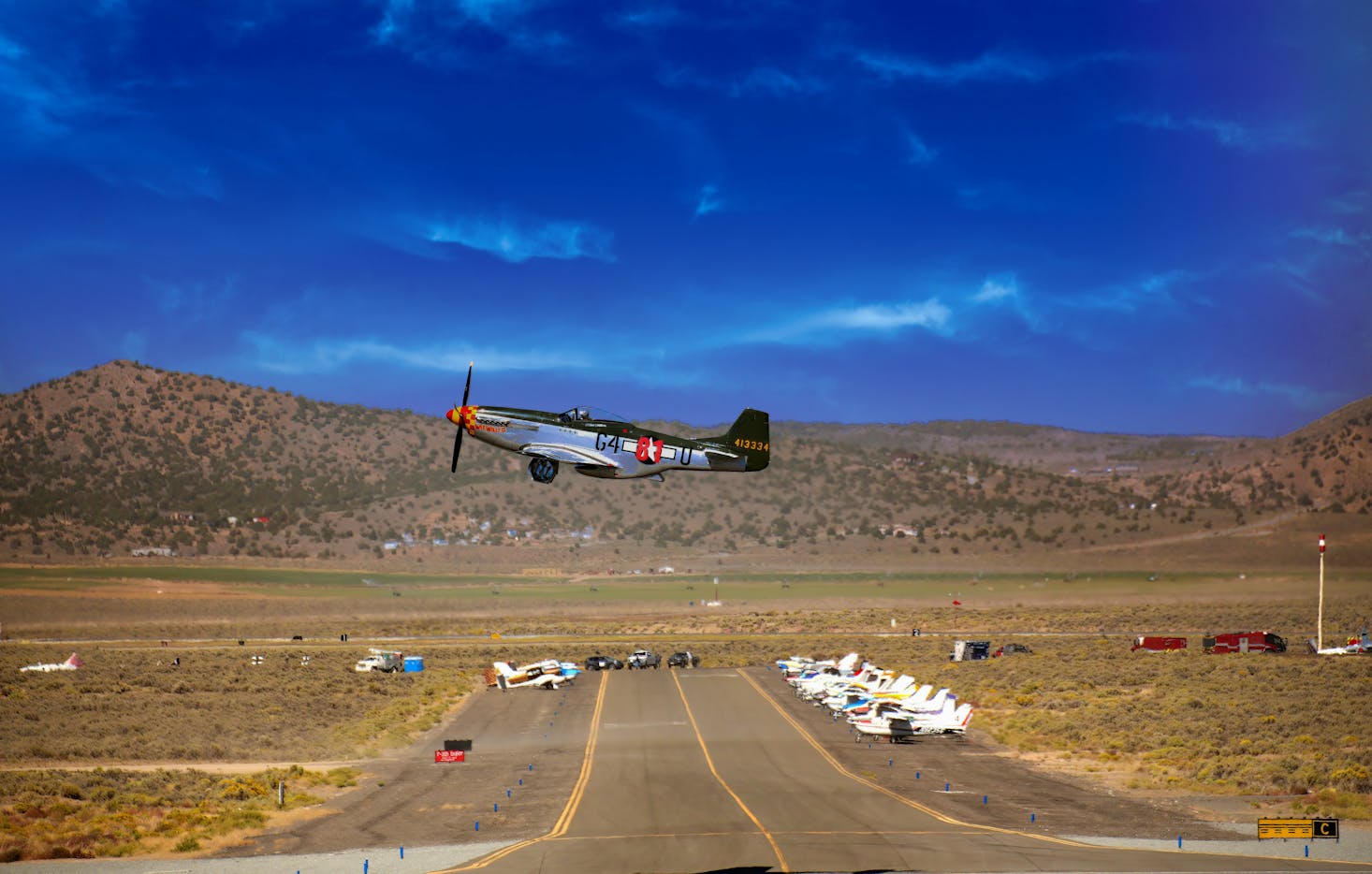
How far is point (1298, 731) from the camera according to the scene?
79.6 m

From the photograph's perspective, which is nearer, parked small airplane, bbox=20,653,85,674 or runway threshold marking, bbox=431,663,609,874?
runway threshold marking, bbox=431,663,609,874

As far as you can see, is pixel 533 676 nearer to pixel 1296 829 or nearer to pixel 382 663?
pixel 382 663

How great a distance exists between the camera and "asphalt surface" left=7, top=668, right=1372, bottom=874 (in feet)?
162

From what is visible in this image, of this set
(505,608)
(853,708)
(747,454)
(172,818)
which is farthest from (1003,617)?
(747,454)

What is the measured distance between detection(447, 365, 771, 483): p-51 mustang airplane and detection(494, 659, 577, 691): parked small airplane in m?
89.5

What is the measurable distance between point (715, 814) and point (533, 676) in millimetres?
59170

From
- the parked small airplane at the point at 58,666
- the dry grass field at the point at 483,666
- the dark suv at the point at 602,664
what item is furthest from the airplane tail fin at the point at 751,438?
the dark suv at the point at 602,664

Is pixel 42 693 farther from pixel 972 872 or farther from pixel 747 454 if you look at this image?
pixel 747 454

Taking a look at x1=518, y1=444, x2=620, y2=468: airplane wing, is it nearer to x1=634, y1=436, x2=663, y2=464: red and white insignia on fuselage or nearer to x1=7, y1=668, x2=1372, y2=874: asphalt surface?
x1=634, y1=436, x2=663, y2=464: red and white insignia on fuselage

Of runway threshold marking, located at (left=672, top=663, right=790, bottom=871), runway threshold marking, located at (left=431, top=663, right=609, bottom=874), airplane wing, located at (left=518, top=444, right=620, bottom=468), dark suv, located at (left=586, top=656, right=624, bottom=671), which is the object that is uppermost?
airplane wing, located at (left=518, top=444, right=620, bottom=468)

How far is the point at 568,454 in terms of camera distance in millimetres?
26547

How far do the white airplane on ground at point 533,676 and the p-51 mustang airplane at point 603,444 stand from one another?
3525 inches

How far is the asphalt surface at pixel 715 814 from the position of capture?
49.4 m

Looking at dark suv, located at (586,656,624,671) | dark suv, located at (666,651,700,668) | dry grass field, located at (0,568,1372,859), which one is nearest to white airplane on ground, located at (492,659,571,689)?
dry grass field, located at (0,568,1372,859)
